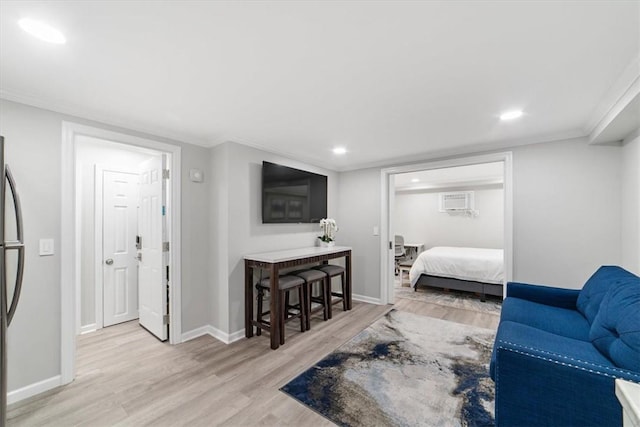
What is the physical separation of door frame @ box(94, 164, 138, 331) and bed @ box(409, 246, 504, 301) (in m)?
4.88

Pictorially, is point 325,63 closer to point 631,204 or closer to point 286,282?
point 286,282

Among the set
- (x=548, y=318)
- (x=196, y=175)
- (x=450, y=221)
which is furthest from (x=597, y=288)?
(x=450, y=221)

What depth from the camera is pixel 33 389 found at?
2.02 meters

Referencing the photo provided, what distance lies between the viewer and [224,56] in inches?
61.6

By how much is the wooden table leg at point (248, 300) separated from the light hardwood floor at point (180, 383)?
0.12 metres

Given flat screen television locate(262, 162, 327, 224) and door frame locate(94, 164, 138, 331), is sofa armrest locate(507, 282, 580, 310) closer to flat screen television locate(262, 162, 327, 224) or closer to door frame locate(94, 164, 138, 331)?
flat screen television locate(262, 162, 327, 224)

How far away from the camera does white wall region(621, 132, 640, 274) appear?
7.70 ft

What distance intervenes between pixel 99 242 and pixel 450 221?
721 centimetres

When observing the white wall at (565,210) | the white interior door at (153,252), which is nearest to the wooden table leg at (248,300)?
the white interior door at (153,252)

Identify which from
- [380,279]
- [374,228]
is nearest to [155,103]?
[374,228]

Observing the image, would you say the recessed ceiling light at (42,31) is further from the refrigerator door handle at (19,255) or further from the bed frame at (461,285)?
the bed frame at (461,285)

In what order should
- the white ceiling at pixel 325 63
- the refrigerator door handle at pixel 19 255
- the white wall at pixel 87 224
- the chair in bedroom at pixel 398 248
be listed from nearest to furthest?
the white ceiling at pixel 325 63, the refrigerator door handle at pixel 19 255, the white wall at pixel 87 224, the chair in bedroom at pixel 398 248

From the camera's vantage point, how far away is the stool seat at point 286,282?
2.94 m

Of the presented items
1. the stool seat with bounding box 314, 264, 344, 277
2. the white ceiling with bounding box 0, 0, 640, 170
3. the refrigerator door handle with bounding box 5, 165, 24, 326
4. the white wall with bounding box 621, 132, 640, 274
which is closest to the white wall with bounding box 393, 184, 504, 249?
the stool seat with bounding box 314, 264, 344, 277
